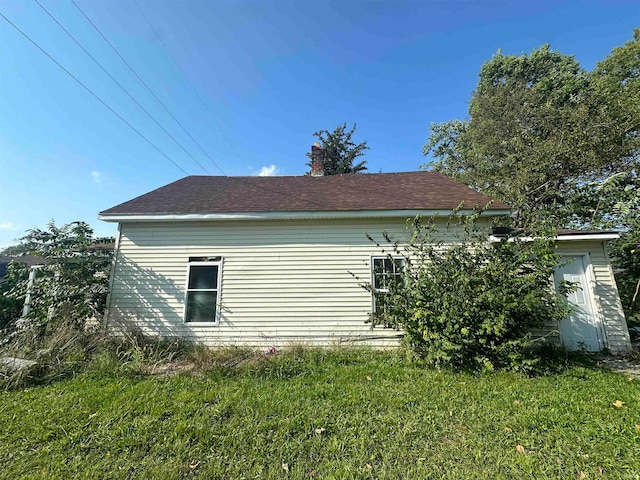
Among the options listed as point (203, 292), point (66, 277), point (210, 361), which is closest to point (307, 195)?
point (203, 292)

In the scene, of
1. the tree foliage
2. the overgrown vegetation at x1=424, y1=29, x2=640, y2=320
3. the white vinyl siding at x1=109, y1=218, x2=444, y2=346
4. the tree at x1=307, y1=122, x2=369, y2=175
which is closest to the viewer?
the tree foliage

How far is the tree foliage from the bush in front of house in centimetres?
716

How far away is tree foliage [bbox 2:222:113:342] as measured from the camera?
6.79 metres

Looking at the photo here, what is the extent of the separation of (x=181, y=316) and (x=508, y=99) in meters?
20.0

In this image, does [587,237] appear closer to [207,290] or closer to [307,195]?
[307,195]

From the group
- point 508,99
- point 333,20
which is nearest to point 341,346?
point 333,20

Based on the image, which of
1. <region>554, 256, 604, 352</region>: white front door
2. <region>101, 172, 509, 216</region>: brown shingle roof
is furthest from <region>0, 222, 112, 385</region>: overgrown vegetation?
<region>554, 256, 604, 352</region>: white front door

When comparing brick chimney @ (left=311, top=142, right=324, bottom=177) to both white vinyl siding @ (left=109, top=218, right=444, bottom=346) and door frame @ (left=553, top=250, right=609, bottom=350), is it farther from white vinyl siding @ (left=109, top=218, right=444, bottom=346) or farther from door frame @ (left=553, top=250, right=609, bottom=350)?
door frame @ (left=553, top=250, right=609, bottom=350)

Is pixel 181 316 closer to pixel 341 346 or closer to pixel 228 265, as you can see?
pixel 228 265

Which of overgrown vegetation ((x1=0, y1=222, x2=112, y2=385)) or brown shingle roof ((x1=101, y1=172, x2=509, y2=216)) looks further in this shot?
brown shingle roof ((x1=101, y1=172, x2=509, y2=216))

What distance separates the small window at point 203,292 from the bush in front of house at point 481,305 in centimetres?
433

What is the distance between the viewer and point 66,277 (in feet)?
23.6

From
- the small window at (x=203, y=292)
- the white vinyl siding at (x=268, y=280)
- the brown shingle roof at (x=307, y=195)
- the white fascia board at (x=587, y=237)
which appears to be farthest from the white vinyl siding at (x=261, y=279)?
the white fascia board at (x=587, y=237)

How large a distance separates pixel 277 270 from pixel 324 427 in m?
4.53
